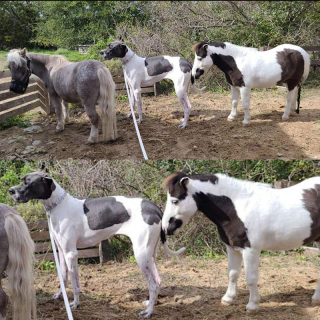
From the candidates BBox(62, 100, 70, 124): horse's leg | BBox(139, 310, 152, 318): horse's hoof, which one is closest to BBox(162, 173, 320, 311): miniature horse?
BBox(139, 310, 152, 318): horse's hoof

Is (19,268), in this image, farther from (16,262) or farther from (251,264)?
(251,264)

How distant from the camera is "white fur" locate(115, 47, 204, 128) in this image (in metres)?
6.53

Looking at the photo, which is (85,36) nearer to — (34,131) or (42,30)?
(42,30)

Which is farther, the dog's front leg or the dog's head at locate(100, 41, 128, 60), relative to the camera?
the dog's head at locate(100, 41, 128, 60)

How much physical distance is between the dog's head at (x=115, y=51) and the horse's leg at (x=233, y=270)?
11.6 feet

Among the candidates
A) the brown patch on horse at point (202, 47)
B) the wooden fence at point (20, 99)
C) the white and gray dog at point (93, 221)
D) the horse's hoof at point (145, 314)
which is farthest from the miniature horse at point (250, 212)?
the wooden fence at point (20, 99)

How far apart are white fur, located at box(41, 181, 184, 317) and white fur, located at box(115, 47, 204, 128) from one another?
2642 millimetres

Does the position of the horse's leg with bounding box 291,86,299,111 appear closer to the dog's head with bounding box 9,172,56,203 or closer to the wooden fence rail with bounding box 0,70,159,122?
the wooden fence rail with bounding box 0,70,159,122

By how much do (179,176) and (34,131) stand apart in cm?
341

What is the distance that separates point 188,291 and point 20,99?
431cm

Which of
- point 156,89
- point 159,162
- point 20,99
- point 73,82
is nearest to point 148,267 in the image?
point 73,82

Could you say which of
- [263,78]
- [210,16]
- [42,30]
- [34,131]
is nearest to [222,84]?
[263,78]

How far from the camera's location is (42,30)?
424 centimetres

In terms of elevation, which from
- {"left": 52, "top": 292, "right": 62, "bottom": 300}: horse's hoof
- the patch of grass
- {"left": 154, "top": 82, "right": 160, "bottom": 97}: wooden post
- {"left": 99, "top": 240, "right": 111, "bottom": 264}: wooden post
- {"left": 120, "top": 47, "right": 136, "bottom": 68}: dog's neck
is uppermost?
{"left": 120, "top": 47, "right": 136, "bottom": 68}: dog's neck
